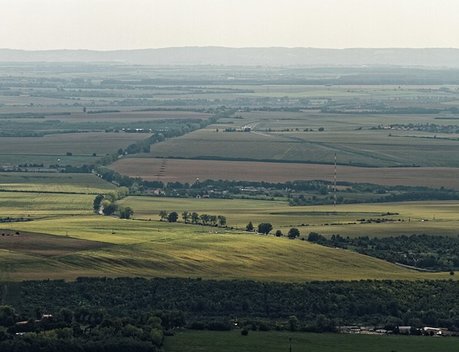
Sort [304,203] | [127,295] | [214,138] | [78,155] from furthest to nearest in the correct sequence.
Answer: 1. [214,138]
2. [78,155]
3. [304,203]
4. [127,295]

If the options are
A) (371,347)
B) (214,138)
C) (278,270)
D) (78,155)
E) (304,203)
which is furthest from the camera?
(214,138)

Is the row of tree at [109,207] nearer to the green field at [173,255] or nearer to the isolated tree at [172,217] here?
the green field at [173,255]

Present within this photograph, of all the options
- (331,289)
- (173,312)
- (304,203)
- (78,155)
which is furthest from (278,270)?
(78,155)

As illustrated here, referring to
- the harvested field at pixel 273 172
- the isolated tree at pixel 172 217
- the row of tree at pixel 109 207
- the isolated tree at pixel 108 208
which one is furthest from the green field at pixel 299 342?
the harvested field at pixel 273 172

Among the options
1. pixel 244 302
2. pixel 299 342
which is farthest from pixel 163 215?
pixel 299 342

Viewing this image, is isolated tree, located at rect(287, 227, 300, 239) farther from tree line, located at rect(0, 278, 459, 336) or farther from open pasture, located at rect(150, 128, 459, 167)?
open pasture, located at rect(150, 128, 459, 167)

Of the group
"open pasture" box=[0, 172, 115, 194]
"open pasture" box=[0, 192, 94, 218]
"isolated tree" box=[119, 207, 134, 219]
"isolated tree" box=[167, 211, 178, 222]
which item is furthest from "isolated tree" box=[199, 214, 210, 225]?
"open pasture" box=[0, 172, 115, 194]

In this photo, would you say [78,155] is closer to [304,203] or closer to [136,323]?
[304,203]
